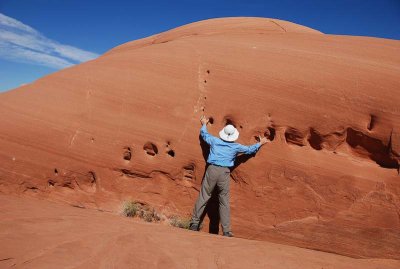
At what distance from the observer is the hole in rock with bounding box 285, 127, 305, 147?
5.26 m

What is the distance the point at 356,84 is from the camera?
17.0 ft

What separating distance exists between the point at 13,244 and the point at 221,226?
2979mm

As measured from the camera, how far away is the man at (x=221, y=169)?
5.09m

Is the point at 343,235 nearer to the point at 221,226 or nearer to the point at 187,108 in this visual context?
the point at 221,226

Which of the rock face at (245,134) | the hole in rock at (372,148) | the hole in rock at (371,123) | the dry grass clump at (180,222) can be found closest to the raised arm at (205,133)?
the rock face at (245,134)

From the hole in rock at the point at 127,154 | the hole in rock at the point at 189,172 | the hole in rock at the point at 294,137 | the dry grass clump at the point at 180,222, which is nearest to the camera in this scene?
the hole in rock at the point at 294,137

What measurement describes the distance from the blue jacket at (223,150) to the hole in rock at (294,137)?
54 centimetres

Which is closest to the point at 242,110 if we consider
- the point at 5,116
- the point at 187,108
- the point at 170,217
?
the point at 187,108

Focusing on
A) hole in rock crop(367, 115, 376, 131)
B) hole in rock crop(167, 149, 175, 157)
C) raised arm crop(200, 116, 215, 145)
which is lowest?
hole in rock crop(167, 149, 175, 157)

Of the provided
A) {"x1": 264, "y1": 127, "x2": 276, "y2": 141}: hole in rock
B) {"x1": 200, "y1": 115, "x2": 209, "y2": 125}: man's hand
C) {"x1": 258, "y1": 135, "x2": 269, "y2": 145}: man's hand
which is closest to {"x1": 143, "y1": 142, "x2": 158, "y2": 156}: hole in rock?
{"x1": 200, "y1": 115, "x2": 209, "y2": 125}: man's hand

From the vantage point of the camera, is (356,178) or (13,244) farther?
(356,178)

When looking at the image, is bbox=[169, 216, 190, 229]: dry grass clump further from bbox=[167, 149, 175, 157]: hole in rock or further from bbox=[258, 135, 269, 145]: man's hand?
bbox=[258, 135, 269, 145]: man's hand

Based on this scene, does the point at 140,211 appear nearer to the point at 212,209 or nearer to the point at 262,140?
the point at 212,209

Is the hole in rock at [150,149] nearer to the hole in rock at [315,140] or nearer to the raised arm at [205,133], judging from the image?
the raised arm at [205,133]
